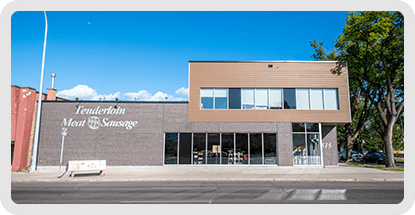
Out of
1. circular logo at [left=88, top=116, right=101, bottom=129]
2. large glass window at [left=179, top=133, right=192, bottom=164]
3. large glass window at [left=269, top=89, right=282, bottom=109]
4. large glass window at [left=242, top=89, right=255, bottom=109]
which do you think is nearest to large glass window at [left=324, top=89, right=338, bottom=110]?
large glass window at [left=269, top=89, right=282, bottom=109]

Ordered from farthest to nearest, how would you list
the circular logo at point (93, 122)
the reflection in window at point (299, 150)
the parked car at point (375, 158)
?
the parked car at point (375, 158) < the reflection in window at point (299, 150) < the circular logo at point (93, 122)

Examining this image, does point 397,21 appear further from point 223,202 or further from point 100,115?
point 100,115

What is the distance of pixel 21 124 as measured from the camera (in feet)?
63.3

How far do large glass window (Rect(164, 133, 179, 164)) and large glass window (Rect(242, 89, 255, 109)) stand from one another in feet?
20.4

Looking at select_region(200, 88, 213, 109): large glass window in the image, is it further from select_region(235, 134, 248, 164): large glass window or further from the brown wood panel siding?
select_region(235, 134, 248, 164): large glass window

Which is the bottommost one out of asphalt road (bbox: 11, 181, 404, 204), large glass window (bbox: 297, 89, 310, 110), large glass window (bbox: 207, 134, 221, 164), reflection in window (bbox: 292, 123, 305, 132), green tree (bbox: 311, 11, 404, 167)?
asphalt road (bbox: 11, 181, 404, 204)

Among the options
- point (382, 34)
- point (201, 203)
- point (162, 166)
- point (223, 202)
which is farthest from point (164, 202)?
point (382, 34)

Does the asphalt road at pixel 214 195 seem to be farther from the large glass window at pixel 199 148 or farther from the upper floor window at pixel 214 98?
the upper floor window at pixel 214 98

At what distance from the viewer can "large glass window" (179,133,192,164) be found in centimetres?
1970

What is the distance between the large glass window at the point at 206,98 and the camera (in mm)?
20531

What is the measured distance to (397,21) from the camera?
1994 cm

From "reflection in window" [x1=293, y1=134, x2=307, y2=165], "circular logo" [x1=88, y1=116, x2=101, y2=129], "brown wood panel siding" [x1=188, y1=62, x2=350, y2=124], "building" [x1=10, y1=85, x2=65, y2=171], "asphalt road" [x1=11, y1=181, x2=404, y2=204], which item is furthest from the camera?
"brown wood panel siding" [x1=188, y1=62, x2=350, y2=124]

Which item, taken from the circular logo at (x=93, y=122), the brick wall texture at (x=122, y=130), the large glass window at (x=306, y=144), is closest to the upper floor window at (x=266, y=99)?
the brick wall texture at (x=122, y=130)

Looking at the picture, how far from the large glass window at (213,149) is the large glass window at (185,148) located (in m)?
1.56
